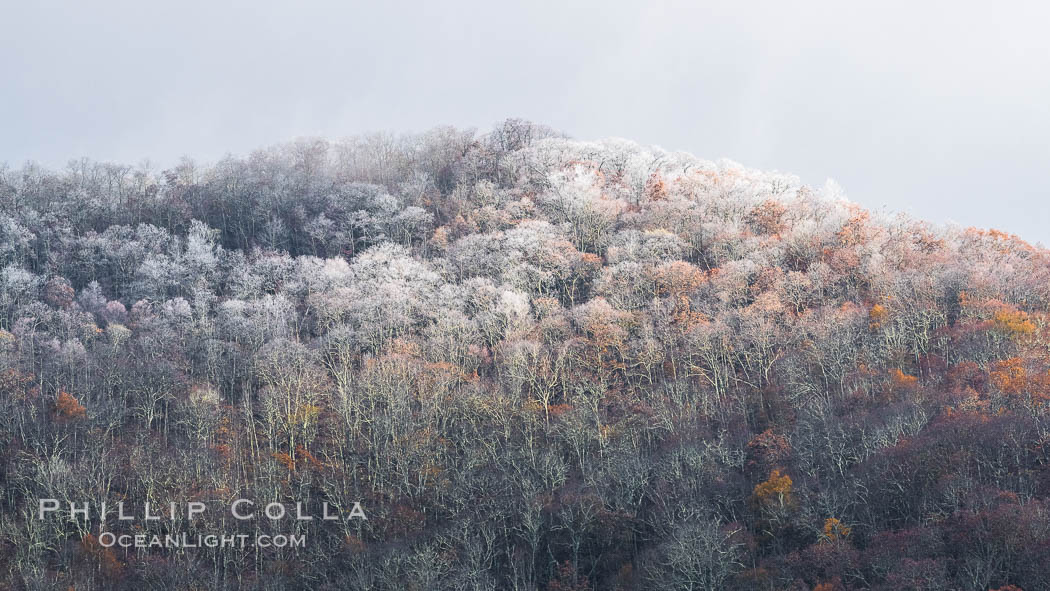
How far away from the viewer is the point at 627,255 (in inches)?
2815

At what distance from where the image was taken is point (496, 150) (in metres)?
101

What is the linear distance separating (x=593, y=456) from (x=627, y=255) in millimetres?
27322

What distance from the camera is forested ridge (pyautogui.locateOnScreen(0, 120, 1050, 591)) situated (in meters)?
38.3

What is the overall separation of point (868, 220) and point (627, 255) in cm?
2351

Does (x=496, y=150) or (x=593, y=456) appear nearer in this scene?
(x=593, y=456)

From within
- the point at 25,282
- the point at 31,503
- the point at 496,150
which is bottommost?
the point at 31,503

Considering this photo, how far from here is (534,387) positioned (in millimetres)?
55500

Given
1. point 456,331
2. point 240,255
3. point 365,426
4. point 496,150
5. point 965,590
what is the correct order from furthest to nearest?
1. point 496,150
2. point 240,255
3. point 456,331
4. point 365,426
5. point 965,590

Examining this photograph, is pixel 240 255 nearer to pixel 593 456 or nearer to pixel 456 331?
pixel 456 331

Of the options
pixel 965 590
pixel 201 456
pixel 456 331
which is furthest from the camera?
pixel 456 331

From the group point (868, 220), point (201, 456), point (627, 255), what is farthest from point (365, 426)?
point (868, 220)

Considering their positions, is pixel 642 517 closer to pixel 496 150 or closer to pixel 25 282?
pixel 25 282

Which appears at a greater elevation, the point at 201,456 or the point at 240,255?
the point at 240,255

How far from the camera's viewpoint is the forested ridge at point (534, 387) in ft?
126
